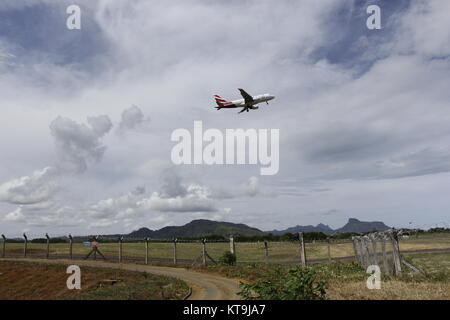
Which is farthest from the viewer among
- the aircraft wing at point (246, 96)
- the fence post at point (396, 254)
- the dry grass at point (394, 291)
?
the aircraft wing at point (246, 96)

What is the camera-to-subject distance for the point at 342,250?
4769 centimetres

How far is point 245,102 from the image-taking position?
4019 cm

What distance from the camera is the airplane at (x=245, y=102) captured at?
38.7 metres

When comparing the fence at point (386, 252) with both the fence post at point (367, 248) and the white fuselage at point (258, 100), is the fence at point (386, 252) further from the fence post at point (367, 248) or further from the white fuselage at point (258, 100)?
Answer: the white fuselage at point (258, 100)

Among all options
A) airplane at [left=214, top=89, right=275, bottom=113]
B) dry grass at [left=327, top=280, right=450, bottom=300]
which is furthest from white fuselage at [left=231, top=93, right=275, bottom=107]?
dry grass at [left=327, top=280, right=450, bottom=300]

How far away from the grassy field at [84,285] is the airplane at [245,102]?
19914 mm

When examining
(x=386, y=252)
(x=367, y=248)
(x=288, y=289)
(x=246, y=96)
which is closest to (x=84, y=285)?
(x=288, y=289)

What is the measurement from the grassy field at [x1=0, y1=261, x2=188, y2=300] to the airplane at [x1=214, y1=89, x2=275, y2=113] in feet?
65.3

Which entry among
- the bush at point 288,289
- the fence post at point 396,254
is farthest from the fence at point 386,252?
the bush at point 288,289

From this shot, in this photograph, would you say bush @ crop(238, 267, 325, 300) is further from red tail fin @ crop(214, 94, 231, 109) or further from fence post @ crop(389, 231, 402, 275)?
red tail fin @ crop(214, 94, 231, 109)

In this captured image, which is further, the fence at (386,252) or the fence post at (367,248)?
the fence post at (367,248)

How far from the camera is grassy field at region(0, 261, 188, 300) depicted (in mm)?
19297

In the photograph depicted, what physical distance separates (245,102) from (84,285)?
938 inches
